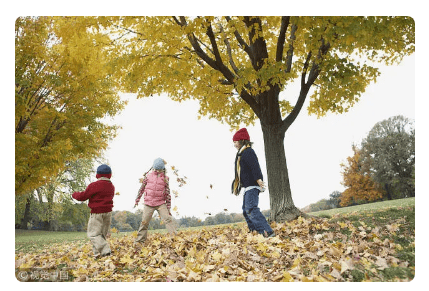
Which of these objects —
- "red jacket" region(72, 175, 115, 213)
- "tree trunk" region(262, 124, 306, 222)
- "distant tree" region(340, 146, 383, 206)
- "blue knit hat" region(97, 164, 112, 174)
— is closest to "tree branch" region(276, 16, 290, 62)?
"tree trunk" region(262, 124, 306, 222)

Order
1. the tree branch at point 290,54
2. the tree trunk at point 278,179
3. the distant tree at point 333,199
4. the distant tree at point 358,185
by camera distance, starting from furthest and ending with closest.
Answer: the distant tree at point 333,199
the distant tree at point 358,185
the tree branch at point 290,54
the tree trunk at point 278,179

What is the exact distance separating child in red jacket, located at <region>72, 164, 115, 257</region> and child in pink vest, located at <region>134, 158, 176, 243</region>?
0.82m

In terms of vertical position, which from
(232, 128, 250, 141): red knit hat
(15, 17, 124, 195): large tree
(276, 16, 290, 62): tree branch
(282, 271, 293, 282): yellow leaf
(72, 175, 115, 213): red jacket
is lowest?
(282, 271, 293, 282): yellow leaf

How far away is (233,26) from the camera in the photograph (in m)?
6.60

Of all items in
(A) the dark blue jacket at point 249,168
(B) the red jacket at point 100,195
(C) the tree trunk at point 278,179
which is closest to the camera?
(A) the dark blue jacket at point 249,168

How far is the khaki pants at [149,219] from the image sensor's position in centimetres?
640

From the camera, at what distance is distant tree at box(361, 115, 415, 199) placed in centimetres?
597

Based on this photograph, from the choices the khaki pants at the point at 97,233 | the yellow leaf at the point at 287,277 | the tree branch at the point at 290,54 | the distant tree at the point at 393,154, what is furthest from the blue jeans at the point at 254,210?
the tree branch at the point at 290,54

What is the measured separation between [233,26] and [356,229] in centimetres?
431

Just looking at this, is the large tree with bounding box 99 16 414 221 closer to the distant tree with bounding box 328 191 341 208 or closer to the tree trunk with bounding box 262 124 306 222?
the tree trunk with bounding box 262 124 306 222

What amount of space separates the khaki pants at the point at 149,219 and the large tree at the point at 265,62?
2.26m

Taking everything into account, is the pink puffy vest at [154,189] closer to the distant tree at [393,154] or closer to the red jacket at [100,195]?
the red jacket at [100,195]

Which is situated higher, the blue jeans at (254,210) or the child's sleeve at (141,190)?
the child's sleeve at (141,190)
